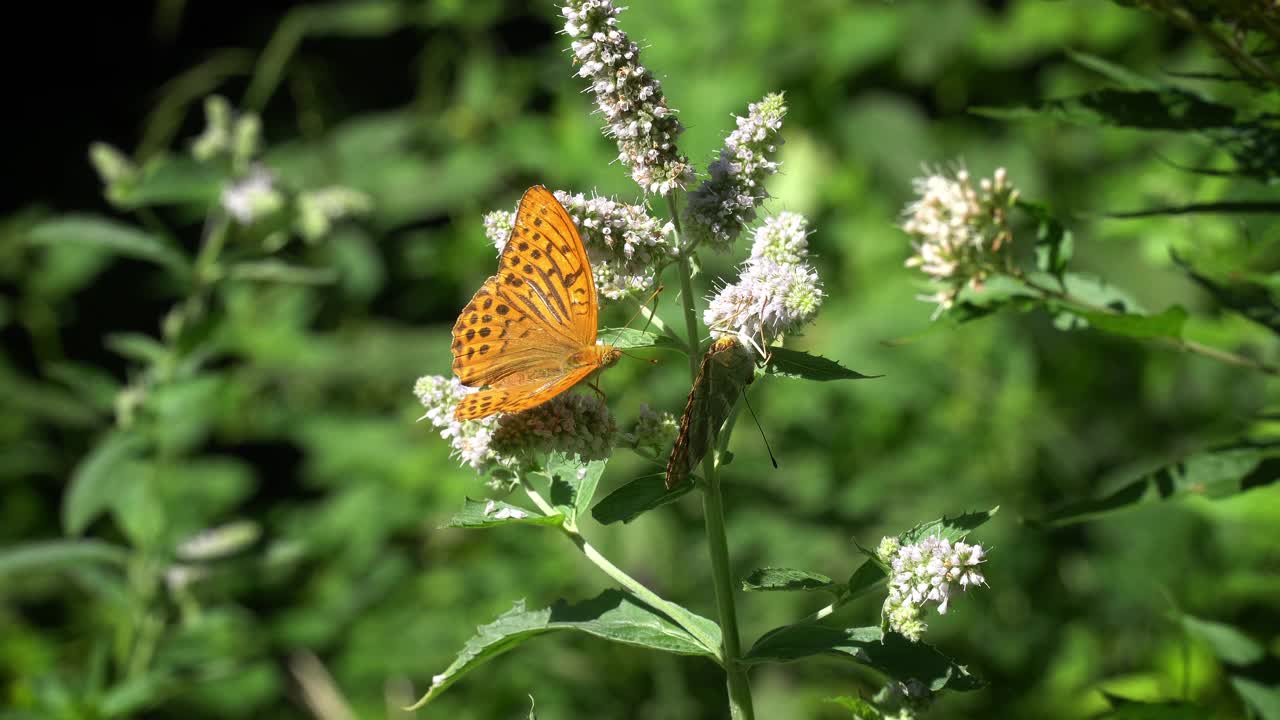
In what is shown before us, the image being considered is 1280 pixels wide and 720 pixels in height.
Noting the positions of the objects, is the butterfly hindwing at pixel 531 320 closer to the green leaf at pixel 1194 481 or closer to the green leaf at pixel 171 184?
the green leaf at pixel 1194 481

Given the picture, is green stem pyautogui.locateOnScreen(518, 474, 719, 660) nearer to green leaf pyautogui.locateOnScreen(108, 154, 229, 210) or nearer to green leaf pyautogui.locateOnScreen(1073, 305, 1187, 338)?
green leaf pyautogui.locateOnScreen(1073, 305, 1187, 338)

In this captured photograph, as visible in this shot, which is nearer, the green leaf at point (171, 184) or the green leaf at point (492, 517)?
the green leaf at point (492, 517)

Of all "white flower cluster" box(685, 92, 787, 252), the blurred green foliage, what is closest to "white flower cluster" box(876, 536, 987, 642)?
"white flower cluster" box(685, 92, 787, 252)

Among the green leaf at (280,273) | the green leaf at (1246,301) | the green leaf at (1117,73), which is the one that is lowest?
the green leaf at (1246,301)

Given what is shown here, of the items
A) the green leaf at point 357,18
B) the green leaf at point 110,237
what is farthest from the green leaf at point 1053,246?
the green leaf at point 357,18

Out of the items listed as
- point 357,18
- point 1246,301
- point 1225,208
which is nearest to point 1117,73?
point 1225,208
